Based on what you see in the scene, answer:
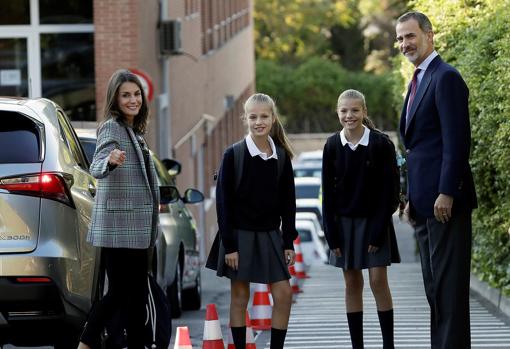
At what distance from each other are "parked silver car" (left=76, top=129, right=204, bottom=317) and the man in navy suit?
181 inches

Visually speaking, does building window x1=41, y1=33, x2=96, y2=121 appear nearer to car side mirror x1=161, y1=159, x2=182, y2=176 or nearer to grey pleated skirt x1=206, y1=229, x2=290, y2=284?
car side mirror x1=161, y1=159, x2=182, y2=176

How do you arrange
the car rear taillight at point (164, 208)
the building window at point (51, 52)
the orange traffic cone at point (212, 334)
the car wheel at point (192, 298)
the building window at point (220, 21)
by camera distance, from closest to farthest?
the orange traffic cone at point (212, 334) < the car rear taillight at point (164, 208) < the car wheel at point (192, 298) < the building window at point (51, 52) < the building window at point (220, 21)

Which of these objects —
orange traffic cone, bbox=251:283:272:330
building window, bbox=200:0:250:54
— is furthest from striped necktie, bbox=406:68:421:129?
building window, bbox=200:0:250:54

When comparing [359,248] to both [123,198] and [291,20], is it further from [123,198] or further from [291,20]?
[291,20]

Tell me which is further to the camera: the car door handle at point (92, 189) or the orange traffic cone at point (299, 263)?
the orange traffic cone at point (299, 263)

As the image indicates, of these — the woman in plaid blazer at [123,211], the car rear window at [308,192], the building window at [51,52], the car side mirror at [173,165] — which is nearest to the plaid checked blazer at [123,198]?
the woman in plaid blazer at [123,211]

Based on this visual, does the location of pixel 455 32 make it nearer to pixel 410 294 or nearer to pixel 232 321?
pixel 410 294

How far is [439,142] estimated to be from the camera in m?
7.79

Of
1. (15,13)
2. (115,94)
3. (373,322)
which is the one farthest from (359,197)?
(15,13)

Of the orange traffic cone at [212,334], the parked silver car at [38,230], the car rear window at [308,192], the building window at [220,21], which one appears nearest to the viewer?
the parked silver car at [38,230]

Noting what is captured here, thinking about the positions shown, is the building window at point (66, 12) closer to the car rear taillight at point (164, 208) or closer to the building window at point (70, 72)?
the building window at point (70, 72)

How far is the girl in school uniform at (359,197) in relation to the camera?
8.84m

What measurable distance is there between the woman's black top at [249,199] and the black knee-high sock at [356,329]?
0.78 meters

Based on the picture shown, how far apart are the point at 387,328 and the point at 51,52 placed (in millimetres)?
14460
